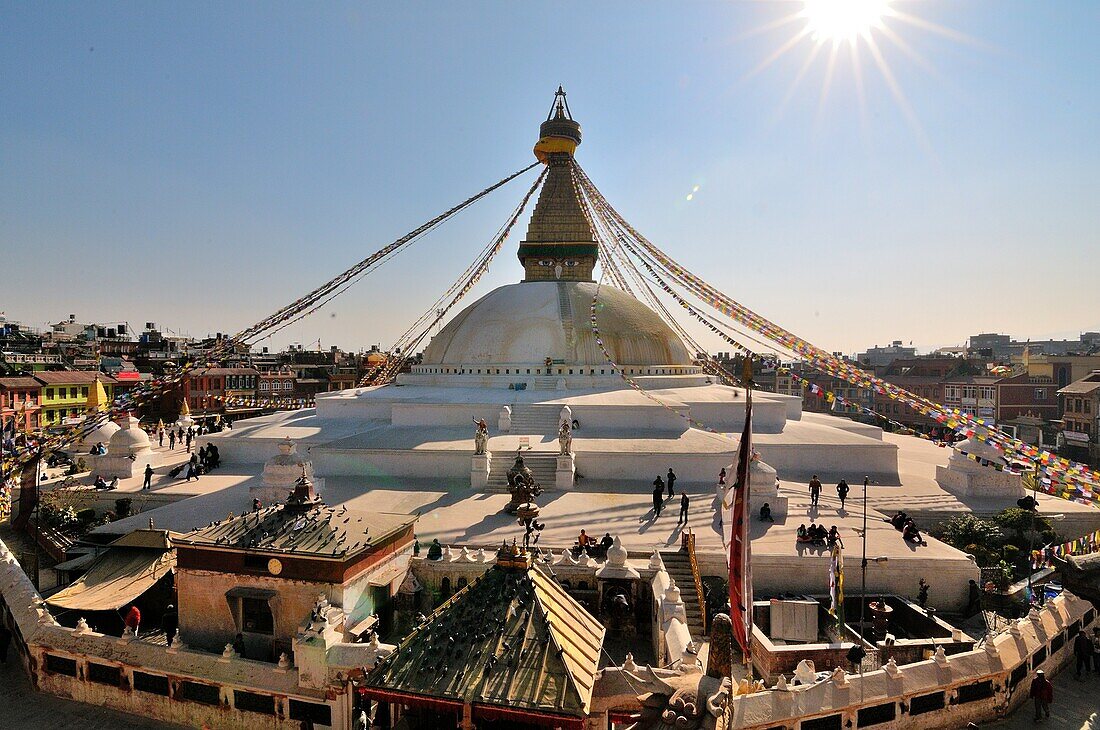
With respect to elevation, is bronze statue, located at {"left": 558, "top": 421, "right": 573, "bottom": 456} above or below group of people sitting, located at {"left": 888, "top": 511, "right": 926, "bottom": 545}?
above

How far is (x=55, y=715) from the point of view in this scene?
5.85 m

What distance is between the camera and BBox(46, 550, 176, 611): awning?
7.31 m

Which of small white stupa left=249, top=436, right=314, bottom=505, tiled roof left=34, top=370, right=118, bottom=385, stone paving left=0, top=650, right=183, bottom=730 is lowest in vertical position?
stone paving left=0, top=650, right=183, bottom=730

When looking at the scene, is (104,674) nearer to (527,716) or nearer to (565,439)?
(527,716)

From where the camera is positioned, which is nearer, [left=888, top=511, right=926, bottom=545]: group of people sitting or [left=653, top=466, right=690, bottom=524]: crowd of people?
[left=888, top=511, right=926, bottom=545]: group of people sitting

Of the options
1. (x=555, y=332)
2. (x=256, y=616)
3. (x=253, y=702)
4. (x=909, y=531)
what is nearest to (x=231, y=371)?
(x=555, y=332)

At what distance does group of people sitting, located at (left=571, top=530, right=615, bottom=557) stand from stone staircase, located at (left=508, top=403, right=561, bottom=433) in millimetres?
6336

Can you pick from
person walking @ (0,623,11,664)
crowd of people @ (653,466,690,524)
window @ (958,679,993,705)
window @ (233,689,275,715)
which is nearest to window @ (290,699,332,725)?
window @ (233,689,275,715)

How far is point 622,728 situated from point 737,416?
1332 cm

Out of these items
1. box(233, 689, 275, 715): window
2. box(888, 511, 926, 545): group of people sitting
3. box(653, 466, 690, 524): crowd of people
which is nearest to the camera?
box(233, 689, 275, 715): window

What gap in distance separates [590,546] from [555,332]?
1218 cm

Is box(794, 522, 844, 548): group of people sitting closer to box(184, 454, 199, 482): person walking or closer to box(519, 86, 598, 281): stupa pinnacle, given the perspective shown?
box(184, 454, 199, 482): person walking

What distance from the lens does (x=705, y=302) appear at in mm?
13492

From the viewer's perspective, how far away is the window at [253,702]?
5336 millimetres
